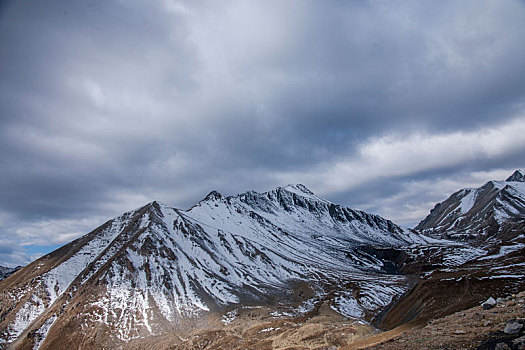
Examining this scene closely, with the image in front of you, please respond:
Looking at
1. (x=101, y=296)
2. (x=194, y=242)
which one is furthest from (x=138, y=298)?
(x=194, y=242)

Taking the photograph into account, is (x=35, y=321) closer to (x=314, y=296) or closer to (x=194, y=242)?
(x=194, y=242)

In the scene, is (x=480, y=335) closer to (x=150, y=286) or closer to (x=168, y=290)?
(x=168, y=290)

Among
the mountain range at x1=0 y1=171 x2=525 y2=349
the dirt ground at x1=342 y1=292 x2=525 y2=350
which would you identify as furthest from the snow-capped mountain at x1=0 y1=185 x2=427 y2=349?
the dirt ground at x1=342 y1=292 x2=525 y2=350

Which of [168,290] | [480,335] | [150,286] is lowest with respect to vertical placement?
[480,335]

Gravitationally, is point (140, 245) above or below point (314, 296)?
above

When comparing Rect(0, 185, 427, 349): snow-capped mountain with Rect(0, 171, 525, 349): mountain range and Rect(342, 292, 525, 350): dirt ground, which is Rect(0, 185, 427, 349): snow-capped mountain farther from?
Rect(342, 292, 525, 350): dirt ground

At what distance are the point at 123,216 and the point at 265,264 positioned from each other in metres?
96.4

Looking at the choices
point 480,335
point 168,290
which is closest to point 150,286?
point 168,290

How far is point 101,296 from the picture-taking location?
10788cm

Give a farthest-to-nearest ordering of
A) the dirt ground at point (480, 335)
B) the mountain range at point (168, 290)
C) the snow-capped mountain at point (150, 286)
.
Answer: the snow-capped mountain at point (150, 286) → the mountain range at point (168, 290) → the dirt ground at point (480, 335)

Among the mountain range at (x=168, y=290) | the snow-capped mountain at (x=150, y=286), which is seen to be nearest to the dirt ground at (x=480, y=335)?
the mountain range at (x=168, y=290)

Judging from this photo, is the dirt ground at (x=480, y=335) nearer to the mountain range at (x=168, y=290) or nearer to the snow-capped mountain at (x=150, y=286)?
the mountain range at (x=168, y=290)

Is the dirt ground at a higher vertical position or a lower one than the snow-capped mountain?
lower

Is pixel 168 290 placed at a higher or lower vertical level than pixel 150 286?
lower
